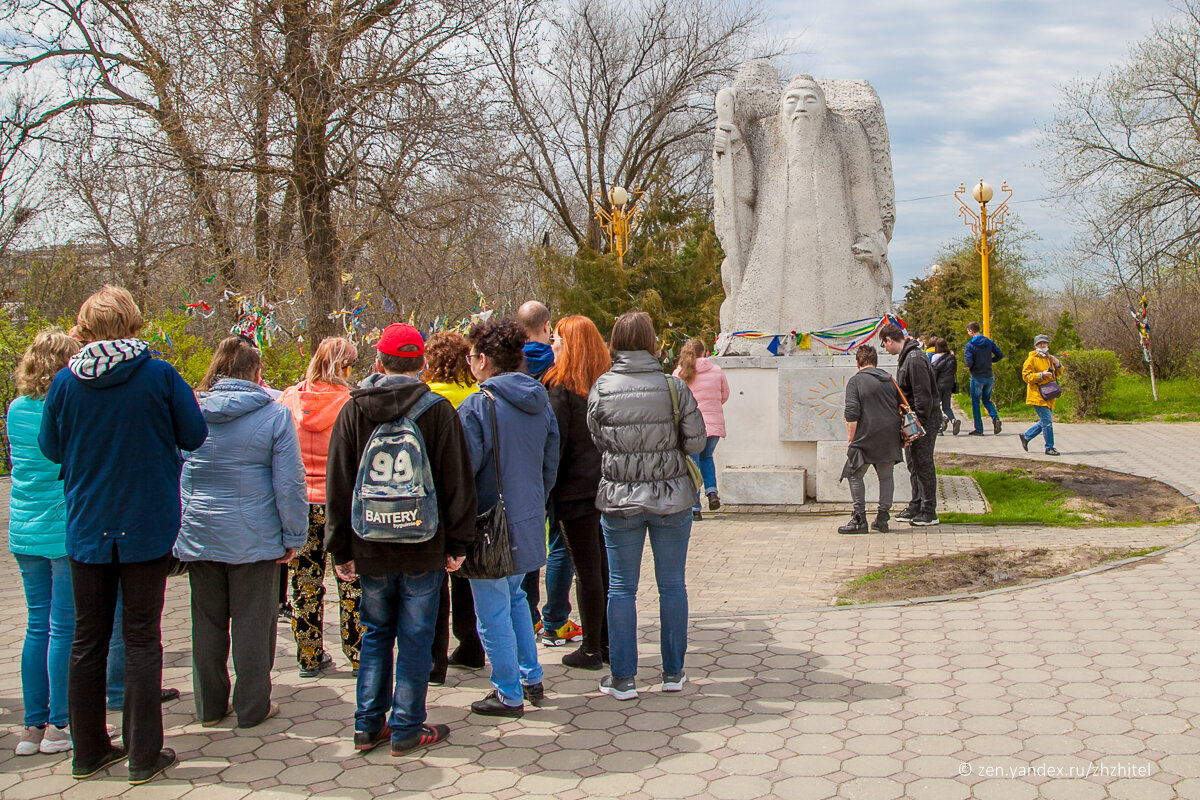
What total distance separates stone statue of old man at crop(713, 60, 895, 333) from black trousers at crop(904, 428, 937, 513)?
1.84 metres

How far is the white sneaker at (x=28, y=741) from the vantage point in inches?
153

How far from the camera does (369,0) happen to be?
1338 cm

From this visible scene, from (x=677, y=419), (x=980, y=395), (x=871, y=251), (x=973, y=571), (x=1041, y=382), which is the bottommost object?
(x=973, y=571)

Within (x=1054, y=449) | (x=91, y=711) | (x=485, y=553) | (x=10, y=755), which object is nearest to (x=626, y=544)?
(x=485, y=553)

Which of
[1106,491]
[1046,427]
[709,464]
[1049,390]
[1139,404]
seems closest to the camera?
[709,464]

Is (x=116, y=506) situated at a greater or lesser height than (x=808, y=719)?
greater

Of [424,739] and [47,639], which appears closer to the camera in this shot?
[424,739]

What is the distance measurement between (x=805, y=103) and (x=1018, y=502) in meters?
4.45

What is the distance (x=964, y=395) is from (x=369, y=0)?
69.2 feet

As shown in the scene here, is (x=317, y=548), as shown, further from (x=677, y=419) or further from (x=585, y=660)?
(x=677, y=419)

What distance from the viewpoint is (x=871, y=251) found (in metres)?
9.58

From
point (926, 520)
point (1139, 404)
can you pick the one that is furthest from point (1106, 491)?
point (1139, 404)

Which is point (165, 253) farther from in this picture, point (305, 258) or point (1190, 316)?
point (1190, 316)

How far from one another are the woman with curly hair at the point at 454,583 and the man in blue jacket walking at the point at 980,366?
12875 mm
